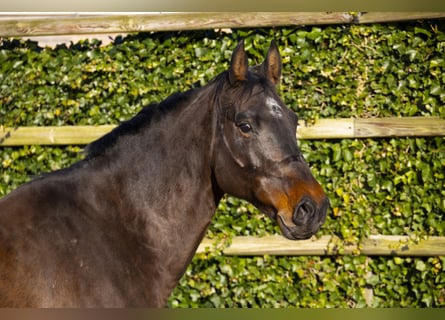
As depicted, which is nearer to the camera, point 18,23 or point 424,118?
point 424,118

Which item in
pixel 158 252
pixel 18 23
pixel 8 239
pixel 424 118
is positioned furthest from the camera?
pixel 18 23

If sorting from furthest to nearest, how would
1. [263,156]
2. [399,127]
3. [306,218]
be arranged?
[399,127], [263,156], [306,218]

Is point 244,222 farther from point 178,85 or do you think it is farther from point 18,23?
point 18,23

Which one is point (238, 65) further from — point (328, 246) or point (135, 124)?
point (328, 246)

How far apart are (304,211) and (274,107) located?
0.59 meters

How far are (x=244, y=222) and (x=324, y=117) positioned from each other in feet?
3.71

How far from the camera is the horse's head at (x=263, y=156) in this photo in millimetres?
3568

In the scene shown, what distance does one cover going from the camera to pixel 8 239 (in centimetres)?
329

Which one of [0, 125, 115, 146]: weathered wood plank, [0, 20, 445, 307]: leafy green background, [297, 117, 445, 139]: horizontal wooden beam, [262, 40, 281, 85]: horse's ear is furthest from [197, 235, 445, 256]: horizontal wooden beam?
[262, 40, 281, 85]: horse's ear

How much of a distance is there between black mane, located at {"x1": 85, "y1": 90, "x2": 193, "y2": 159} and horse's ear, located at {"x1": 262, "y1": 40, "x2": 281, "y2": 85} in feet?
1.54

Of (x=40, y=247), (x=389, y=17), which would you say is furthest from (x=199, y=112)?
(x=389, y=17)

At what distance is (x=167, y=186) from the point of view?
3.82 metres

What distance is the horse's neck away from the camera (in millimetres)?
3734

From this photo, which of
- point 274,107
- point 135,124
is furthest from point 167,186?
point 274,107
